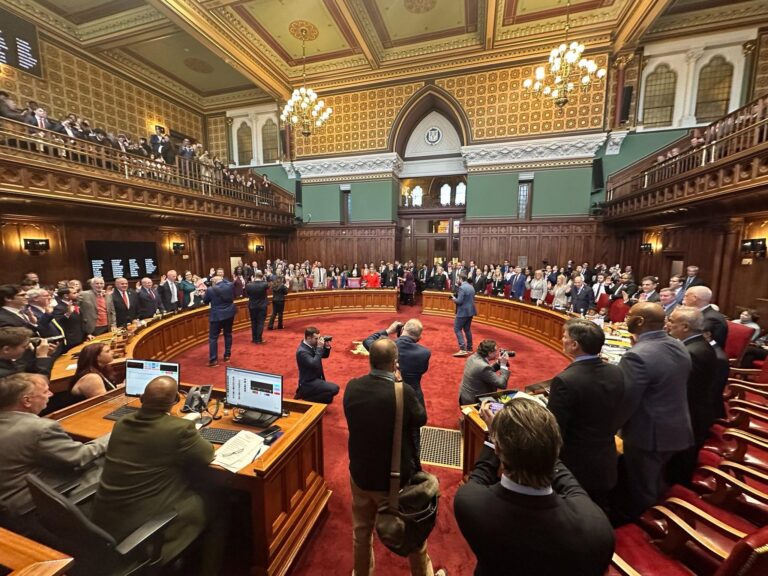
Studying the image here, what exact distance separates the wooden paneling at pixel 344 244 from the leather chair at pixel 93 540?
12924 millimetres

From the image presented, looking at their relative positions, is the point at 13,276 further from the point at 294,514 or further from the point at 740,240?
the point at 740,240

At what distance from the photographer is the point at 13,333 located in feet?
8.08

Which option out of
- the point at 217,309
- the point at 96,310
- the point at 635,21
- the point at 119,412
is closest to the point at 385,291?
the point at 217,309

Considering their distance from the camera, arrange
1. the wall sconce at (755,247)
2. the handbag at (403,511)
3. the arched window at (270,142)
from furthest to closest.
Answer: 1. the arched window at (270,142)
2. the wall sconce at (755,247)
3. the handbag at (403,511)

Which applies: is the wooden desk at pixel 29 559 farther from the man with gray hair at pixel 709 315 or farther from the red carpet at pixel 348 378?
the man with gray hair at pixel 709 315

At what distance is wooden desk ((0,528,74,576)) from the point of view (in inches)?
44.9

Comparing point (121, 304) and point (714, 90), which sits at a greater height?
point (714, 90)

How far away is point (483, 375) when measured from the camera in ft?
10.7

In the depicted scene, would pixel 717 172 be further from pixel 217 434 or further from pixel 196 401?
pixel 196 401

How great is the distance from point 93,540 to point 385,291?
32.2ft

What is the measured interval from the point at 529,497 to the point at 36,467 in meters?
2.54

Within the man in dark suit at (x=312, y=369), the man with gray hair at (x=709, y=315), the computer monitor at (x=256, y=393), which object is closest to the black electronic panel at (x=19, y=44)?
the man in dark suit at (x=312, y=369)

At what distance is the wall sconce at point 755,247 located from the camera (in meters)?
5.67

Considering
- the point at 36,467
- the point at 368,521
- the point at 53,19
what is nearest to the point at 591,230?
the point at 368,521
